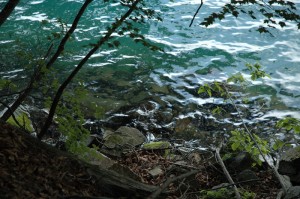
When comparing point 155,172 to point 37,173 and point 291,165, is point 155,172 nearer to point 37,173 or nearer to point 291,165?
point 291,165

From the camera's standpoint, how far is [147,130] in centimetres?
901

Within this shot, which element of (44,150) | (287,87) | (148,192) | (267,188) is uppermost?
(44,150)

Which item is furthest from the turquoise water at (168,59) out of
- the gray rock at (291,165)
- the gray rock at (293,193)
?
the gray rock at (293,193)

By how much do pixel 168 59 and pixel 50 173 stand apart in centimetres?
990

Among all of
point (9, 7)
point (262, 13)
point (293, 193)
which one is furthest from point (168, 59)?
point (9, 7)

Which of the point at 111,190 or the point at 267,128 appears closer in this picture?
the point at 111,190

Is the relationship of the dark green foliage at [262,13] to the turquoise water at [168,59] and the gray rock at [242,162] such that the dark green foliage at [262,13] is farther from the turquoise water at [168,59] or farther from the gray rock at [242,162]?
the turquoise water at [168,59]

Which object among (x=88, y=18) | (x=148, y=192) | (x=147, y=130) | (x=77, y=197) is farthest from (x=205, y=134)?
(x=88, y=18)

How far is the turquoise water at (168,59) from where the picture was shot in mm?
10383

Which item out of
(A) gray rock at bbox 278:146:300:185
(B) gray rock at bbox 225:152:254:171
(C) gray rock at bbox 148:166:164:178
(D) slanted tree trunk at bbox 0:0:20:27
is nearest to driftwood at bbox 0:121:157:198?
(D) slanted tree trunk at bbox 0:0:20:27

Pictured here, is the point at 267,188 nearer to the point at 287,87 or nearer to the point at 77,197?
the point at 77,197

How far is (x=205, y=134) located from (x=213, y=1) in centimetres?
1202

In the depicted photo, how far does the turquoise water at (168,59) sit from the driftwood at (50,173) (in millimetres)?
4881

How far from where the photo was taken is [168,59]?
13.0 meters
